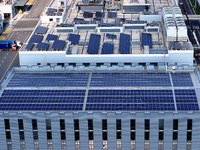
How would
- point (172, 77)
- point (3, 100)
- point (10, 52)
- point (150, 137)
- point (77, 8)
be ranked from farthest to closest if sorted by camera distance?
point (10, 52), point (77, 8), point (172, 77), point (3, 100), point (150, 137)

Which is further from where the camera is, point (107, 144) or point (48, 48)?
point (48, 48)

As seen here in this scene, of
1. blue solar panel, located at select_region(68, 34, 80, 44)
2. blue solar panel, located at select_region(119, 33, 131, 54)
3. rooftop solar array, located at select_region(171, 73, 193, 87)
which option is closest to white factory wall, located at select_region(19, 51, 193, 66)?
blue solar panel, located at select_region(119, 33, 131, 54)

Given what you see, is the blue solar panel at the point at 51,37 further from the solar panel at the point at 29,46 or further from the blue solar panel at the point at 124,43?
the blue solar panel at the point at 124,43

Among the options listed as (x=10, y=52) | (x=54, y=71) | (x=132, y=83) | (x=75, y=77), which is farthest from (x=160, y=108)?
(x=10, y=52)

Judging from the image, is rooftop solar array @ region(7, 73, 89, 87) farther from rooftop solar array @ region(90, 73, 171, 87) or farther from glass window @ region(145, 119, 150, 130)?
glass window @ region(145, 119, 150, 130)

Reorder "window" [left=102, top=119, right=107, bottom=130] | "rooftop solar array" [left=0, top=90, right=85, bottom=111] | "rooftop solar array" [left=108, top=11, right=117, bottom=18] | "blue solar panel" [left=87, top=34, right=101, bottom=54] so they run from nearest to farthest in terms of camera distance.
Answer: "window" [left=102, top=119, right=107, bottom=130] → "rooftop solar array" [left=0, top=90, right=85, bottom=111] → "blue solar panel" [left=87, top=34, right=101, bottom=54] → "rooftop solar array" [left=108, top=11, right=117, bottom=18]

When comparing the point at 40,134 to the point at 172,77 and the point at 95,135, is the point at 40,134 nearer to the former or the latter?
the point at 95,135
